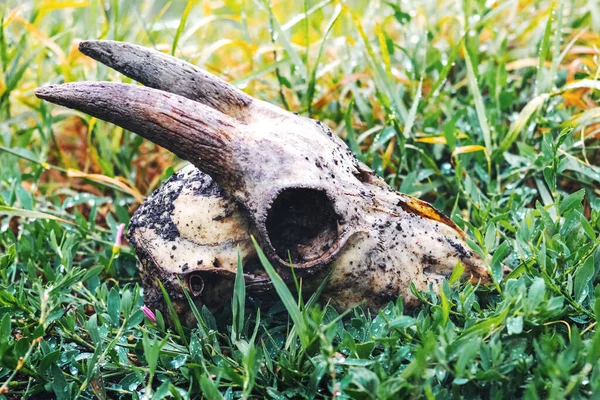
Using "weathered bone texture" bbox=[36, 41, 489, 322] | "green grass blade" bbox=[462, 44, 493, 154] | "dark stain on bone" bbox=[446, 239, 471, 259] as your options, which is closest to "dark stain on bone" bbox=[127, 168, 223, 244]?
"weathered bone texture" bbox=[36, 41, 489, 322]

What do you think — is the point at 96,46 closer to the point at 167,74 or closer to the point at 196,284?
the point at 167,74

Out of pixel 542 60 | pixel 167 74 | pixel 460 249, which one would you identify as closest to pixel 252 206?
pixel 167 74

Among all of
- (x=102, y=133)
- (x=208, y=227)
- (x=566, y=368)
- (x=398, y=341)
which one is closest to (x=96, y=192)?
(x=102, y=133)

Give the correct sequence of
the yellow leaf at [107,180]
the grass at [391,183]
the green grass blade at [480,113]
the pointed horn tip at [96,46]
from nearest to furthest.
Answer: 1. the grass at [391,183]
2. the pointed horn tip at [96,46]
3. the green grass blade at [480,113]
4. the yellow leaf at [107,180]

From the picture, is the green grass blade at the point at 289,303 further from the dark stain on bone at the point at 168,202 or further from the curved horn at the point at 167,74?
the curved horn at the point at 167,74

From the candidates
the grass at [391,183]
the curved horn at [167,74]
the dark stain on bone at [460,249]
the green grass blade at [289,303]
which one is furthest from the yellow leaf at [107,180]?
the dark stain on bone at [460,249]
